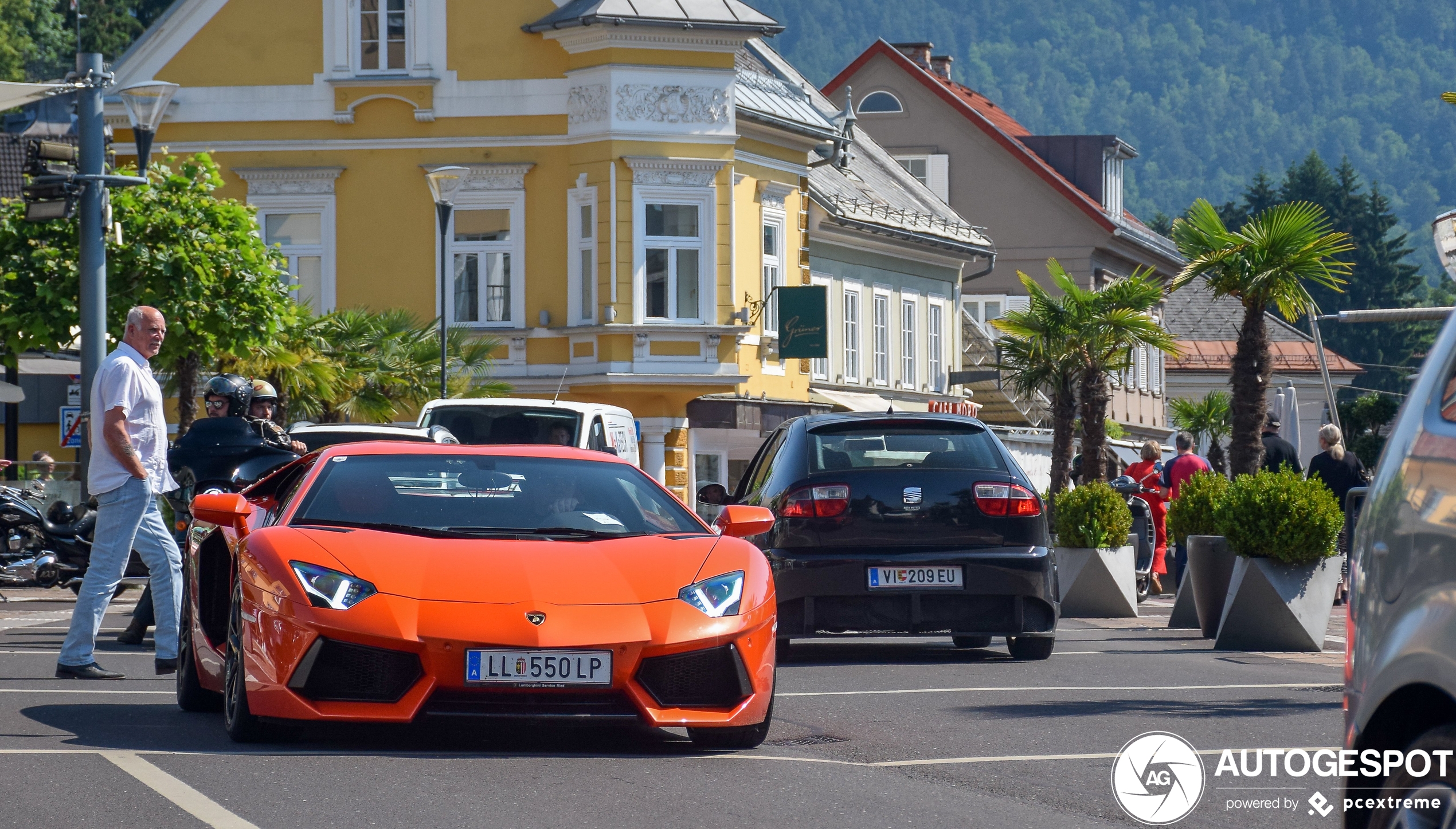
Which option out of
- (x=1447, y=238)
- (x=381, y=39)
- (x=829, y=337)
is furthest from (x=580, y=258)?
(x=1447, y=238)

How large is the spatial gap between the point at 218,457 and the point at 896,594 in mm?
4274

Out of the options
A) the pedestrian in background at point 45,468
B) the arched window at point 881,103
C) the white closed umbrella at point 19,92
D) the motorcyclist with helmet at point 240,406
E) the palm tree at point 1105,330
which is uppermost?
the arched window at point 881,103

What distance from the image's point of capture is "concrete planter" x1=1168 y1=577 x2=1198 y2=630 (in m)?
16.8

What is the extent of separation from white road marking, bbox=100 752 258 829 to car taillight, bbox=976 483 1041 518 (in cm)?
625

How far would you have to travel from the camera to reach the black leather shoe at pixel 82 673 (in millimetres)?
10859

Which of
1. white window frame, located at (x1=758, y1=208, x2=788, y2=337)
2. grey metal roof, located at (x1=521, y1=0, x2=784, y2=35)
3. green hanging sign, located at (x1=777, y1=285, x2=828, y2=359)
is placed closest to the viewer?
grey metal roof, located at (x1=521, y1=0, x2=784, y2=35)

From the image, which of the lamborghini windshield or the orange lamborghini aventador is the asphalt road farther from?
the lamborghini windshield

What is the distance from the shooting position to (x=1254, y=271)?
78.5 feet

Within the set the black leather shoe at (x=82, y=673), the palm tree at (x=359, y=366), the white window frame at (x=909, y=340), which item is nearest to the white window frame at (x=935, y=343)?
the white window frame at (x=909, y=340)

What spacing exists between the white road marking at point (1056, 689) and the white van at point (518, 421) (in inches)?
332

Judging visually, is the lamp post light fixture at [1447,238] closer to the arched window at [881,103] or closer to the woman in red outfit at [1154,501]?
the woman in red outfit at [1154,501]

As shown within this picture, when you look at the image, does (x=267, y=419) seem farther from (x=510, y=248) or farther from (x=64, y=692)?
(x=510, y=248)

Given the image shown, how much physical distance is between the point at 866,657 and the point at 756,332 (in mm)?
22980

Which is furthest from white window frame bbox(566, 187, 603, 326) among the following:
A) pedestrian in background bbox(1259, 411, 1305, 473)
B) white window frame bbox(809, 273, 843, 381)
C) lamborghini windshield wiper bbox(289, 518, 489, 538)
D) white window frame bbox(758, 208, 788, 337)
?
lamborghini windshield wiper bbox(289, 518, 489, 538)
